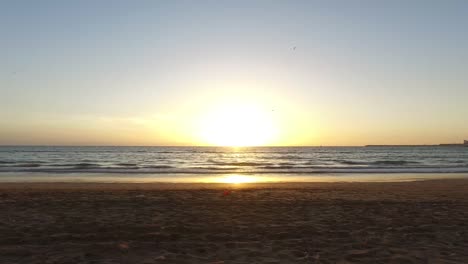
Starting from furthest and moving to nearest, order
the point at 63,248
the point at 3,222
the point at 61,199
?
the point at 61,199, the point at 3,222, the point at 63,248

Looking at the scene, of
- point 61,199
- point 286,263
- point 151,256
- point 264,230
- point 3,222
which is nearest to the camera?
point 286,263

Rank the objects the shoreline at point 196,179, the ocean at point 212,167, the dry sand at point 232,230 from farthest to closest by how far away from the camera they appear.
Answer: the ocean at point 212,167 < the shoreline at point 196,179 < the dry sand at point 232,230

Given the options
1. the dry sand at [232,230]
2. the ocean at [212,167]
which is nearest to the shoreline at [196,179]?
the ocean at [212,167]

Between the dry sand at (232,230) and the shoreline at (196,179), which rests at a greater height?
the dry sand at (232,230)

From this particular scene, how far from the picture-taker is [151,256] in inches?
263

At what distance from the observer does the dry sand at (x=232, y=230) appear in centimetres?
670

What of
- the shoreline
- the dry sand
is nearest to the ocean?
the shoreline

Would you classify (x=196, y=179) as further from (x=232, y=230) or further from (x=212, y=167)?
(x=232, y=230)

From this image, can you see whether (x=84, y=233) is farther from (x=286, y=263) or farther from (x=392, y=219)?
(x=392, y=219)

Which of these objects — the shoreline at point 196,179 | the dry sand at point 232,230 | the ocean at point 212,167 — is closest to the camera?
the dry sand at point 232,230

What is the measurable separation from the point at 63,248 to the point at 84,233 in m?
1.27

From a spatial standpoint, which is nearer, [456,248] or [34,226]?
[456,248]

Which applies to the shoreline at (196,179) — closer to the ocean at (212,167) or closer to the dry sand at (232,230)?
the ocean at (212,167)

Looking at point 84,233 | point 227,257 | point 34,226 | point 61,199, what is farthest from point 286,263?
point 61,199
